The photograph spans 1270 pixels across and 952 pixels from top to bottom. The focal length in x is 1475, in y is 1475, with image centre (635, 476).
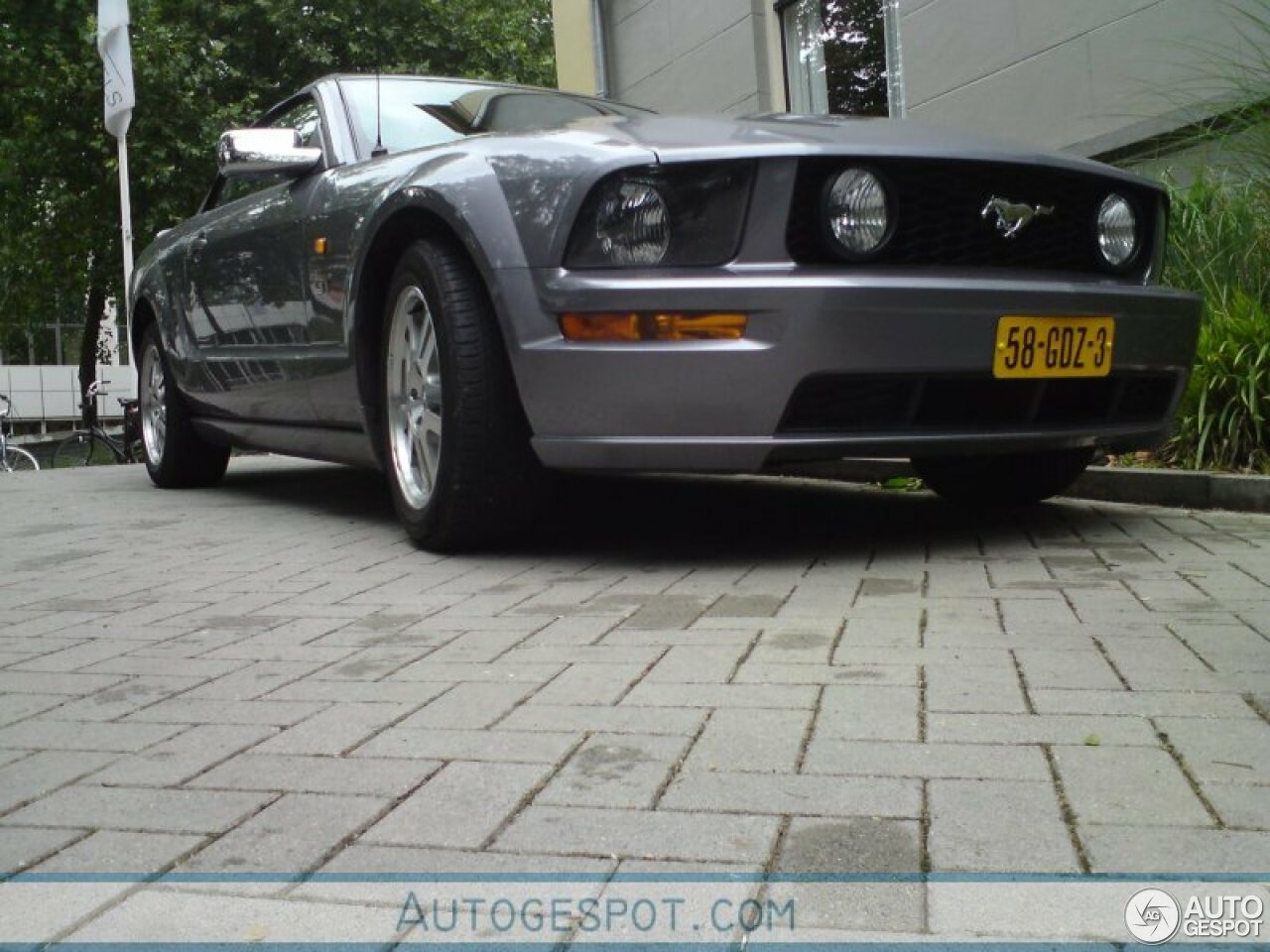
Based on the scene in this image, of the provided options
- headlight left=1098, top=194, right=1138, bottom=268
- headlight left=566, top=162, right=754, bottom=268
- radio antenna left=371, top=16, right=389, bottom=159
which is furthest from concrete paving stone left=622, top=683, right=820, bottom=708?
radio antenna left=371, top=16, right=389, bottom=159

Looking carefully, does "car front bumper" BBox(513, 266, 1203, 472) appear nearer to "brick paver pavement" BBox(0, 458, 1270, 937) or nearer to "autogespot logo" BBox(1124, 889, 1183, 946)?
"brick paver pavement" BBox(0, 458, 1270, 937)

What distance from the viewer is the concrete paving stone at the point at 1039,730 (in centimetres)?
229

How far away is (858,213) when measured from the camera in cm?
392

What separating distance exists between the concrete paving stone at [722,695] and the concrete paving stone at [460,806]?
42cm

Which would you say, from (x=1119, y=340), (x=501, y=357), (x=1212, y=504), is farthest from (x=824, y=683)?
(x=1212, y=504)

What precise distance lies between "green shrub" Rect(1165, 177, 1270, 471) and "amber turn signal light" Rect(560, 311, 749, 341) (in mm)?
2384

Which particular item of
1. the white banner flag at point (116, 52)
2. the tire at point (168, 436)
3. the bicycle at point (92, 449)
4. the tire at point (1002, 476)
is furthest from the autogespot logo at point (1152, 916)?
the bicycle at point (92, 449)

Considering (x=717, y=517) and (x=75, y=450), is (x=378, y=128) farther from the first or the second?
(x=75, y=450)

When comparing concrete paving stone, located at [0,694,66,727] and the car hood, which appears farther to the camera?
the car hood

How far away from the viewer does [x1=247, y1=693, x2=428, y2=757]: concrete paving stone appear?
242 cm

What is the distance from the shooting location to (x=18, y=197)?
22797 millimetres

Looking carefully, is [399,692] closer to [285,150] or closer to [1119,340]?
[1119,340]

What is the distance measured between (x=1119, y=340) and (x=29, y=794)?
323 centimetres

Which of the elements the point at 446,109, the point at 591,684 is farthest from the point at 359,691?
the point at 446,109
